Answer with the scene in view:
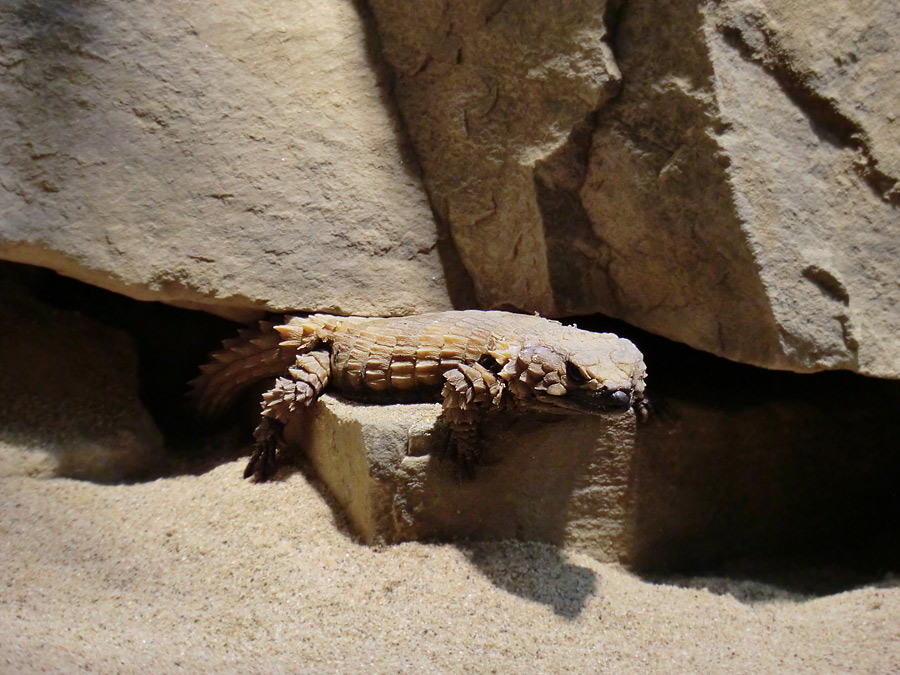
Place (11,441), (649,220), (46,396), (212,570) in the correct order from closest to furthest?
(212,570) → (649,220) → (11,441) → (46,396)

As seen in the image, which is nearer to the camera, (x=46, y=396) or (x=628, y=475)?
(x=628, y=475)

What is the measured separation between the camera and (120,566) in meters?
3.41

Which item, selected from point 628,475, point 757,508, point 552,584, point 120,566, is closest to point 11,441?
point 120,566

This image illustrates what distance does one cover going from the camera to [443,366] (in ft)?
11.8

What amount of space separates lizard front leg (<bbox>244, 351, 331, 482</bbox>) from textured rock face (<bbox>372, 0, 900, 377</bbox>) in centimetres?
124

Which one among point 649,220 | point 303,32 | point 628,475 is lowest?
point 628,475

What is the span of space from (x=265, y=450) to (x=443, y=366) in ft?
→ 3.62

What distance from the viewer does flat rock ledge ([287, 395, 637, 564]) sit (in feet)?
11.5

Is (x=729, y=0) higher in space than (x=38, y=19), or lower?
higher

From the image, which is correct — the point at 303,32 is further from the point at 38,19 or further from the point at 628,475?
the point at 628,475

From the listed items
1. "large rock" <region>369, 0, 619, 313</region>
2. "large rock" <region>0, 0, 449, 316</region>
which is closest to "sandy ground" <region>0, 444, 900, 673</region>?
"large rock" <region>0, 0, 449, 316</region>

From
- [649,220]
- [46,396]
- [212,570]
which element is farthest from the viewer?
[46,396]

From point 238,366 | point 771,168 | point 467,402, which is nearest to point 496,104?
point 771,168

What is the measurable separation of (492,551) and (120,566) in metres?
1.56
